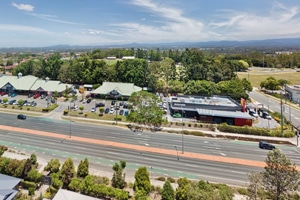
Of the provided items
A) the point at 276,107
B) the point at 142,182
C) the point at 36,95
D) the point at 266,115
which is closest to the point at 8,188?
the point at 142,182

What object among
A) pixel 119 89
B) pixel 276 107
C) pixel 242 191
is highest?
pixel 119 89

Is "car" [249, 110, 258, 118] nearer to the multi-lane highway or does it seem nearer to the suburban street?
the suburban street

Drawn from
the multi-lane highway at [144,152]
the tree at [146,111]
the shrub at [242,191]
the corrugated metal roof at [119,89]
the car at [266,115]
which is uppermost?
the corrugated metal roof at [119,89]

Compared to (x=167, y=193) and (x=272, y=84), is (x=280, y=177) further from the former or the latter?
(x=272, y=84)

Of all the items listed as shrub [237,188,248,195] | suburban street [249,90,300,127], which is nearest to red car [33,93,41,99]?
shrub [237,188,248,195]

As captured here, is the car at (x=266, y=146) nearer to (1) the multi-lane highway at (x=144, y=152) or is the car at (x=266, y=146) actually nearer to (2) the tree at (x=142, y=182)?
(1) the multi-lane highway at (x=144, y=152)

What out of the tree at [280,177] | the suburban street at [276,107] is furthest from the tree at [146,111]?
the suburban street at [276,107]
